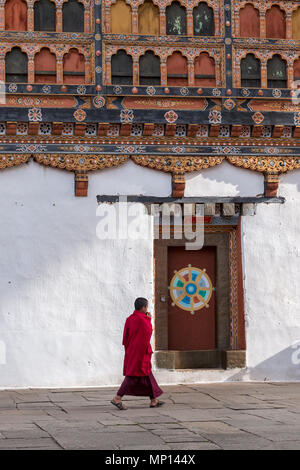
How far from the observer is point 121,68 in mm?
10141

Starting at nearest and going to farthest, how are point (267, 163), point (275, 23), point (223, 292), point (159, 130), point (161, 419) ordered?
1. point (161, 419)
2. point (159, 130)
3. point (267, 163)
4. point (223, 292)
5. point (275, 23)

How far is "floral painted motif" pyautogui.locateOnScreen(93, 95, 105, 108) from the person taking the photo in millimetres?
9867

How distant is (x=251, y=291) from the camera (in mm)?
10078

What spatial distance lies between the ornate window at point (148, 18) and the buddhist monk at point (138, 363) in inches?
172

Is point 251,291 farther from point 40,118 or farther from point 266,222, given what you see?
point 40,118

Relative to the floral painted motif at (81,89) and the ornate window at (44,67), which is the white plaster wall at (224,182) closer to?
the floral painted motif at (81,89)

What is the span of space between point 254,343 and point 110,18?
476 centimetres

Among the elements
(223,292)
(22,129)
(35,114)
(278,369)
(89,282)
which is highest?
(35,114)

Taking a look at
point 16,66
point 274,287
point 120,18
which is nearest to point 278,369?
point 274,287

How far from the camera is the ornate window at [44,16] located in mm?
10141

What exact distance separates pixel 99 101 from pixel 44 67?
887mm

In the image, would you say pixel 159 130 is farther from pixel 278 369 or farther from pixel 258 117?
pixel 278 369

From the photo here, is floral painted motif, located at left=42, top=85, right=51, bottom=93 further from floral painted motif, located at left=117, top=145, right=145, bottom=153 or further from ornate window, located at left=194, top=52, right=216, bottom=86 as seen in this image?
ornate window, located at left=194, top=52, right=216, bottom=86

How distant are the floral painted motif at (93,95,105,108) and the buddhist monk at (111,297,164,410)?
10.9 feet
